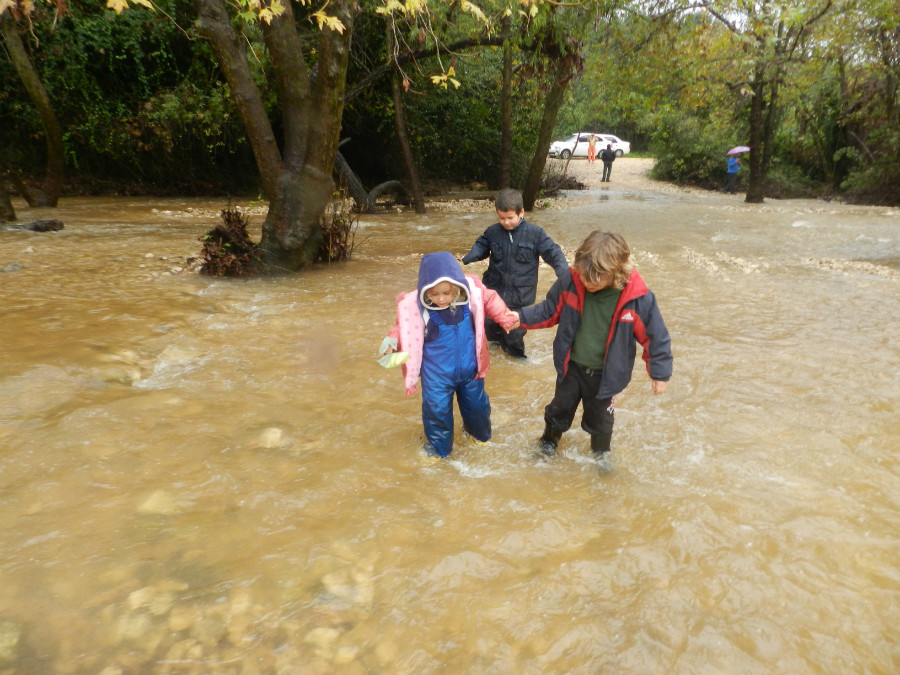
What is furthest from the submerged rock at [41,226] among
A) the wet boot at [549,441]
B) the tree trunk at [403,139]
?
the wet boot at [549,441]

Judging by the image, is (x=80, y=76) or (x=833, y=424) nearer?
(x=833, y=424)

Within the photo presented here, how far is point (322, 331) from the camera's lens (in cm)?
546

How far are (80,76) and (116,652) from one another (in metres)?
14.4

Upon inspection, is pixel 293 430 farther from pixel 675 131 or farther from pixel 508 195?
pixel 675 131

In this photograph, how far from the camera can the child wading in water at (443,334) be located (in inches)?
119

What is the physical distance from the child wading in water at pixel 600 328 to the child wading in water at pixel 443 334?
27 cm

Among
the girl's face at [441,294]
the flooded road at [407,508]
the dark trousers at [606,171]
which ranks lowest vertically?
the flooded road at [407,508]

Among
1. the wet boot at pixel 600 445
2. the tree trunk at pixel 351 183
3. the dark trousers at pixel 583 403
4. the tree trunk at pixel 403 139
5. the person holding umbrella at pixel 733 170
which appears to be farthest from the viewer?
the person holding umbrella at pixel 733 170

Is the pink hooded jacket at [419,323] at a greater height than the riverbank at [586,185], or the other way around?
the riverbank at [586,185]

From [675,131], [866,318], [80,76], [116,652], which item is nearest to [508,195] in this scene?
[116,652]

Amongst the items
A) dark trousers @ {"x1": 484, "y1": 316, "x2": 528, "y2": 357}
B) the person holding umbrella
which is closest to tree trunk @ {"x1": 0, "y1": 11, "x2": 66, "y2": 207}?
dark trousers @ {"x1": 484, "y1": 316, "x2": 528, "y2": 357}

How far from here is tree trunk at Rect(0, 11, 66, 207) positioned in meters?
9.71

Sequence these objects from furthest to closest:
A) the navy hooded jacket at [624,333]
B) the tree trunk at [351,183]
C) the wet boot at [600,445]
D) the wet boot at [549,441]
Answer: the tree trunk at [351,183], the wet boot at [549,441], the wet boot at [600,445], the navy hooded jacket at [624,333]

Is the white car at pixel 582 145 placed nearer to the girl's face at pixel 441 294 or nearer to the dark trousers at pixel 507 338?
the dark trousers at pixel 507 338
